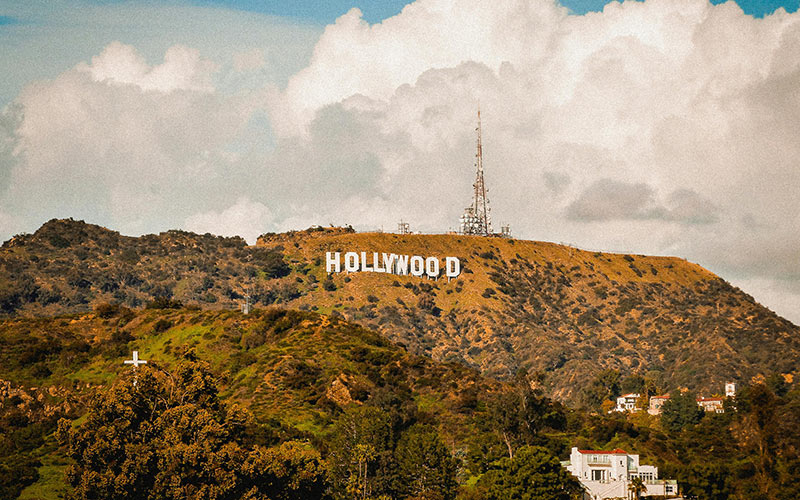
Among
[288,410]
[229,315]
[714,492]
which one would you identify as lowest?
[714,492]

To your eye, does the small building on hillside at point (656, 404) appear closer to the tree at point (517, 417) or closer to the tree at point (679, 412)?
the tree at point (679, 412)

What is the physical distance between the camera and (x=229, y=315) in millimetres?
154625

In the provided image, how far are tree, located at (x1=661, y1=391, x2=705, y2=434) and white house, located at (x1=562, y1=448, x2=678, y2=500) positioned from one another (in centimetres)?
5619

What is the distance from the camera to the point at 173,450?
55.7 metres

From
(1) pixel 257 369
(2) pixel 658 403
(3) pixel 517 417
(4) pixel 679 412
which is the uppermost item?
(1) pixel 257 369

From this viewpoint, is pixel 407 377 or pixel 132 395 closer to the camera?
pixel 132 395

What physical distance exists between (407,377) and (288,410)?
28612 millimetres

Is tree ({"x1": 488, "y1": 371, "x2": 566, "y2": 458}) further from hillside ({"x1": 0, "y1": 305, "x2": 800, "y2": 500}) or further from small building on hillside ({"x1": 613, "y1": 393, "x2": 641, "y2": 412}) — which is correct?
small building on hillside ({"x1": 613, "y1": 393, "x2": 641, "y2": 412})

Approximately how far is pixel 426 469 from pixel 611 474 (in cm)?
2716

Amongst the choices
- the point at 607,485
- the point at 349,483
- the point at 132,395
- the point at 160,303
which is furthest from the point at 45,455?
the point at 160,303

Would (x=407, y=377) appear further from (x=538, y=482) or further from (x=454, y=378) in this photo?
(x=538, y=482)

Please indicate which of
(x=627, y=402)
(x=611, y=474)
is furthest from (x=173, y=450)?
(x=627, y=402)

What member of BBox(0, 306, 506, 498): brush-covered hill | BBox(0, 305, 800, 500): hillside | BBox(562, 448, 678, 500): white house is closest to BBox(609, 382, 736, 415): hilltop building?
BBox(0, 305, 800, 500): hillside

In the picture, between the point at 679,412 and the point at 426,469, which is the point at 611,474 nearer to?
the point at 426,469
